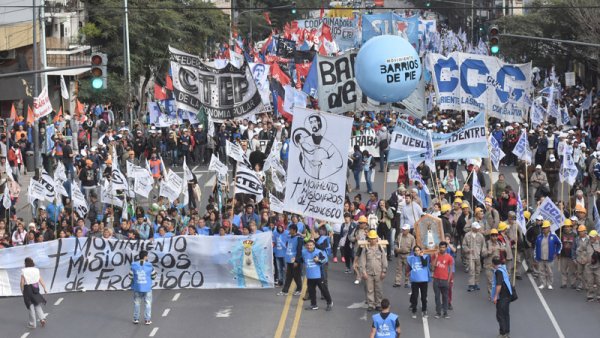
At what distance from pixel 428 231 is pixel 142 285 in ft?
18.4

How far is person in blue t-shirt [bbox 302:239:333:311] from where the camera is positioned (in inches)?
866

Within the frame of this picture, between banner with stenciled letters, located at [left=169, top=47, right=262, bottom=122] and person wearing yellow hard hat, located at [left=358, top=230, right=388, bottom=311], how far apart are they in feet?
45.8

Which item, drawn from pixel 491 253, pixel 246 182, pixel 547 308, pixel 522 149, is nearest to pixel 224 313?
pixel 491 253

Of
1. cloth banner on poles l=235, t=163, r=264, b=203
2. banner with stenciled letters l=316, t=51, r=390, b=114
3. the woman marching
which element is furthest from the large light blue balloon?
the woman marching

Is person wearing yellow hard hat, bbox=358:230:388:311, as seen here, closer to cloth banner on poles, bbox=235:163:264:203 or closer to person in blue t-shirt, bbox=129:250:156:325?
person in blue t-shirt, bbox=129:250:156:325

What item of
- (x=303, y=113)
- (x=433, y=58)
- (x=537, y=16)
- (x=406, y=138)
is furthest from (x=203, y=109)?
(x=537, y=16)

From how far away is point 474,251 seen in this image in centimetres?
2325

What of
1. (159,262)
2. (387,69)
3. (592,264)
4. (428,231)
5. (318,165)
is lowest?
(159,262)

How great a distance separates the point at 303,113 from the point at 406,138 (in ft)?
19.2

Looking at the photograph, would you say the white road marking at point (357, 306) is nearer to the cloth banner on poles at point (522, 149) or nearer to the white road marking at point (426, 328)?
the white road marking at point (426, 328)

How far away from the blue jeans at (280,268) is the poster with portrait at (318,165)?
4.39 feet

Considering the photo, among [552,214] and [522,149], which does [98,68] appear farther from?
[522,149]

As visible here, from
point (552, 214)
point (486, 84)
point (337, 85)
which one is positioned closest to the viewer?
point (552, 214)

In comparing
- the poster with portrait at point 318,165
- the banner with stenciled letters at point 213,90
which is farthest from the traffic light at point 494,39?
the poster with portrait at point 318,165
